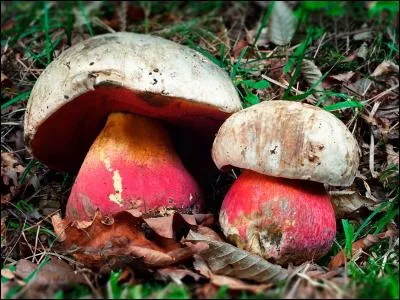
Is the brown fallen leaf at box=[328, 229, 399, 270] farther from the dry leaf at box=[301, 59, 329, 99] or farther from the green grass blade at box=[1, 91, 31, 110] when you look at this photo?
the green grass blade at box=[1, 91, 31, 110]

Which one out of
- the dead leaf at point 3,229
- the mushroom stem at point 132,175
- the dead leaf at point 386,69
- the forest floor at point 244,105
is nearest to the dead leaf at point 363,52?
the forest floor at point 244,105

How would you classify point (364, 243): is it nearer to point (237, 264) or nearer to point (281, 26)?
point (237, 264)

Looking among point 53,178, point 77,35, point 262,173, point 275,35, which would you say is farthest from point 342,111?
point 77,35

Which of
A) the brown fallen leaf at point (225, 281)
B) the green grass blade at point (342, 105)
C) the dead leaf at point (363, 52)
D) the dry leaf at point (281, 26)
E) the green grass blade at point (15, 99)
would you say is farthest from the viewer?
the dry leaf at point (281, 26)

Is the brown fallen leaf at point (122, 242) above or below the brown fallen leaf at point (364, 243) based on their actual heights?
above

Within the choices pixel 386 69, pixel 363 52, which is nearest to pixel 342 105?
pixel 386 69

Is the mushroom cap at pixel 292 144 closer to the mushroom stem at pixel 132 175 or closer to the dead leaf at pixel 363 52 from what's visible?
the mushroom stem at pixel 132 175
